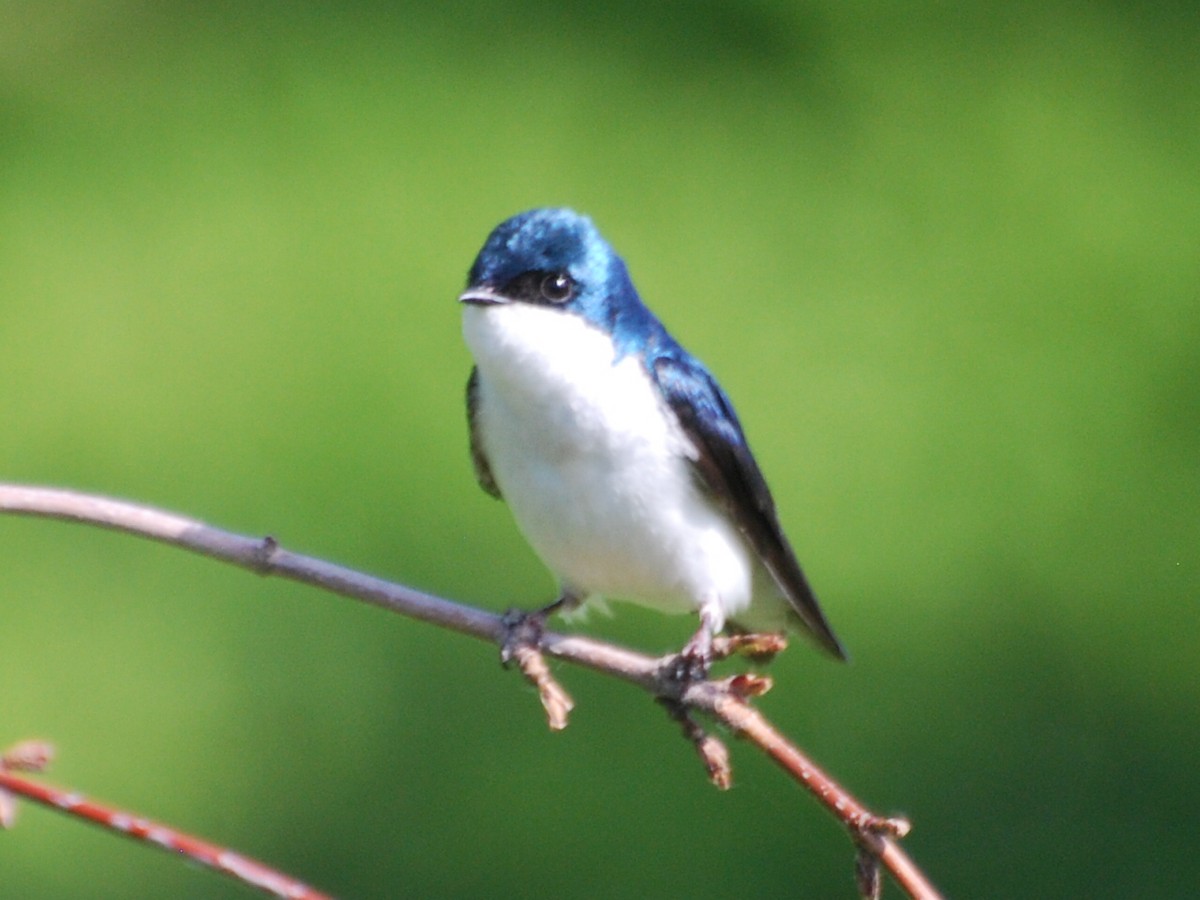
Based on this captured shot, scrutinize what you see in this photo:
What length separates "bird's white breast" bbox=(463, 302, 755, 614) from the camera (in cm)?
239

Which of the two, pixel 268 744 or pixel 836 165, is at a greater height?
pixel 836 165

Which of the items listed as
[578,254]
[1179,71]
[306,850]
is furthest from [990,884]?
[1179,71]

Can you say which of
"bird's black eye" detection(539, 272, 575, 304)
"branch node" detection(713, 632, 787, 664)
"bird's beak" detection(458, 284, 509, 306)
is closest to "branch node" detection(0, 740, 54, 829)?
"branch node" detection(713, 632, 787, 664)

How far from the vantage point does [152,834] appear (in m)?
1.09

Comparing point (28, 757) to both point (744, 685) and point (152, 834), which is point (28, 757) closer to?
point (152, 834)

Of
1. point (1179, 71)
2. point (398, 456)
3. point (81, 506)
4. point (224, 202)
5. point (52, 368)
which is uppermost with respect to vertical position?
point (1179, 71)

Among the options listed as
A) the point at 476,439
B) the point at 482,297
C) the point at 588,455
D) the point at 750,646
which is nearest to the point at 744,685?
the point at 750,646

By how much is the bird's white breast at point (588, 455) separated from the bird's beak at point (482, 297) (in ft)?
0.04

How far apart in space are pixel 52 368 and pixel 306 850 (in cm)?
116

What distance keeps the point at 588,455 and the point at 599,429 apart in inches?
1.5

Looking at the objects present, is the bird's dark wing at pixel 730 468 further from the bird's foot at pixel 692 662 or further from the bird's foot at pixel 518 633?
the bird's foot at pixel 518 633

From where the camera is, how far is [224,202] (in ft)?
13.4

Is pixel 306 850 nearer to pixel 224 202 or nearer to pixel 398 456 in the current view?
pixel 398 456

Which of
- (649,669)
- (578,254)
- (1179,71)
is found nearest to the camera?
(649,669)
